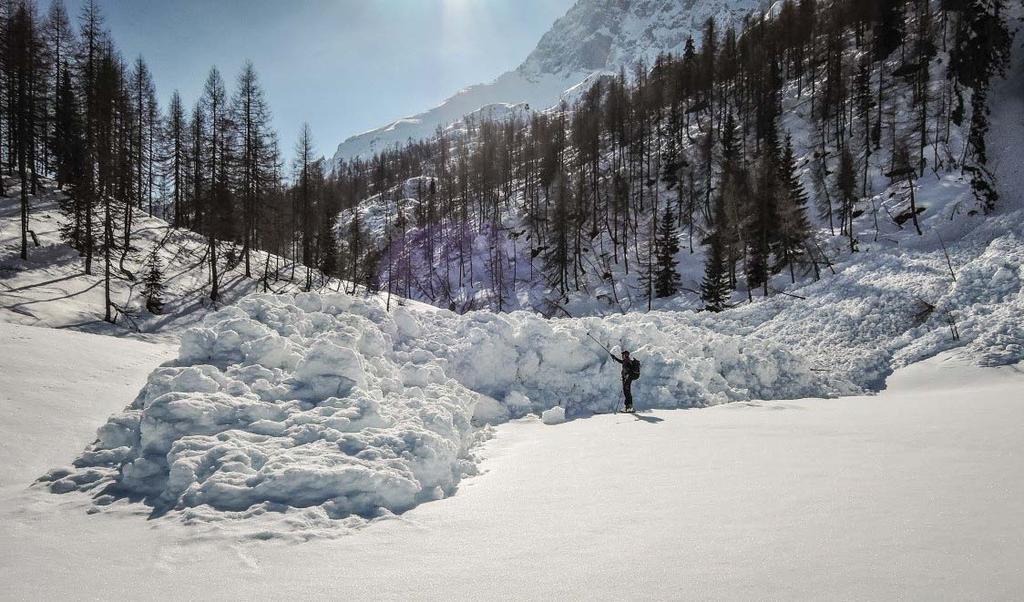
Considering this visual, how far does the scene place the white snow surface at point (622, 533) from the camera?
2.97 m

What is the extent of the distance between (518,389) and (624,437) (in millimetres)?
4084

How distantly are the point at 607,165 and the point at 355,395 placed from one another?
60.3 meters

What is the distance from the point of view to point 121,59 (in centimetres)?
3622

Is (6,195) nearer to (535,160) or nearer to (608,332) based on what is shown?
(608,332)

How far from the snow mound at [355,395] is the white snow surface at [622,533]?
40 centimetres

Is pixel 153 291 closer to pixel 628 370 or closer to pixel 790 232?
pixel 628 370

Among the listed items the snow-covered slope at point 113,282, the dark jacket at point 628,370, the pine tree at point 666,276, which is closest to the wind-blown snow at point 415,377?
the dark jacket at point 628,370

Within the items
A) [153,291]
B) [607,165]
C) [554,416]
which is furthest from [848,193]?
[153,291]

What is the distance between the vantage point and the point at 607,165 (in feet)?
202

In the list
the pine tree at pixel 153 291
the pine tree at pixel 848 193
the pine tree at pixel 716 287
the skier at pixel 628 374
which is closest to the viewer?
the skier at pixel 628 374

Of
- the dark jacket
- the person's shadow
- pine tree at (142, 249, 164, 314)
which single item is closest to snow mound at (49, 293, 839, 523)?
the dark jacket

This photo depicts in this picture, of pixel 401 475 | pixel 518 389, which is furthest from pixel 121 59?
pixel 401 475

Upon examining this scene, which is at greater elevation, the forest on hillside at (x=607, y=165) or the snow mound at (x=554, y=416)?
the forest on hillside at (x=607, y=165)

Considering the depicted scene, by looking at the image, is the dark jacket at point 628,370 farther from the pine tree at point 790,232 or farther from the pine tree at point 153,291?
the pine tree at point 790,232
